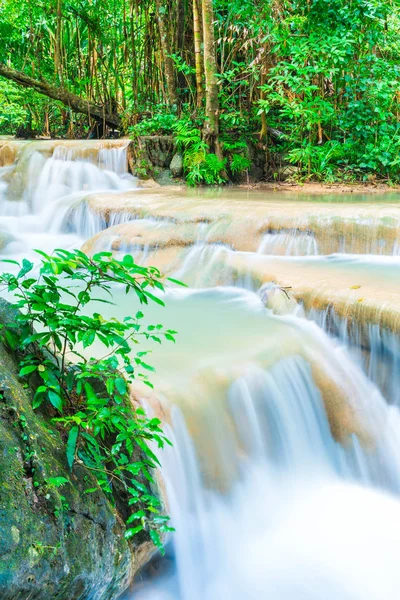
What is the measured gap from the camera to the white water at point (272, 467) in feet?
8.82

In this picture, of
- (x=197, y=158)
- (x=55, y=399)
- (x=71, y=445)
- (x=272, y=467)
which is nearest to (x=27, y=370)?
(x=55, y=399)

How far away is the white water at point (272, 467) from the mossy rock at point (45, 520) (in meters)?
0.57

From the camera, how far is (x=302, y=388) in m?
3.67

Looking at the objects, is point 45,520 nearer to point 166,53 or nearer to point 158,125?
point 158,125

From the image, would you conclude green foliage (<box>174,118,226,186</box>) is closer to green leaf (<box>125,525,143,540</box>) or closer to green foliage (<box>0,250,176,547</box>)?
green foliage (<box>0,250,176,547</box>)

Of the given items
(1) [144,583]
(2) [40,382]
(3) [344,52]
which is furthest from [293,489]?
(3) [344,52]

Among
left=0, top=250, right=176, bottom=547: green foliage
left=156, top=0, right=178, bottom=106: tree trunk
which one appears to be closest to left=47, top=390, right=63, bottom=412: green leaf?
left=0, top=250, right=176, bottom=547: green foliage

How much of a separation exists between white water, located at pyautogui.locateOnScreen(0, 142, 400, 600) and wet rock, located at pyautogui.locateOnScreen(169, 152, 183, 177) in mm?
5901

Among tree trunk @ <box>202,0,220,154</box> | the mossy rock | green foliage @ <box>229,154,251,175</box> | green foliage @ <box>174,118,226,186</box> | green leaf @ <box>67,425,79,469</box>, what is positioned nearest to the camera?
the mossy rock

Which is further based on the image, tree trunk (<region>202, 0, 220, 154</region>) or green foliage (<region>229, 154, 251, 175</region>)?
green foliage (<region>229, 154, 251, 175</region>)

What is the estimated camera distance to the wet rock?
32.9 feet

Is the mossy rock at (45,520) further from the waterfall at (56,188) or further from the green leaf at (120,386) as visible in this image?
the waterfall at (56,188)

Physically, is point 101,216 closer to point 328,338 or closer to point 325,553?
point 328,338

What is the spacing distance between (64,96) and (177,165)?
369 cm
